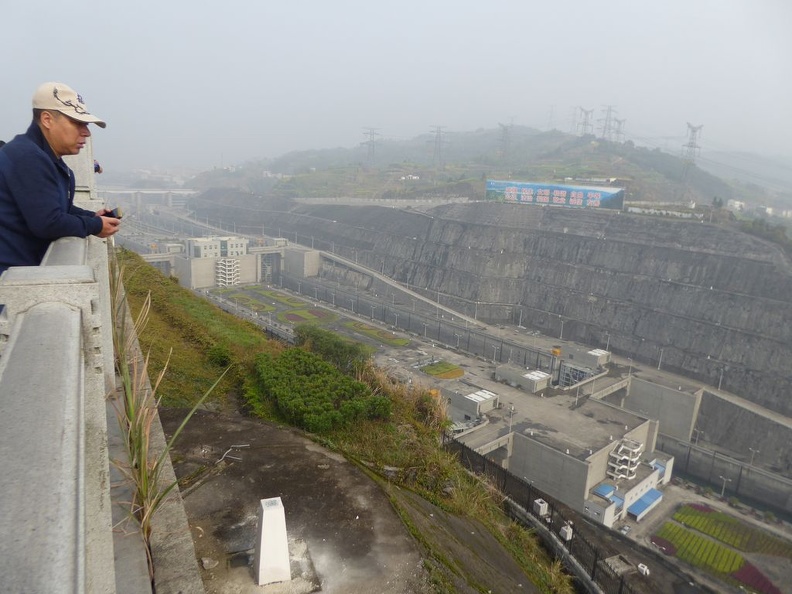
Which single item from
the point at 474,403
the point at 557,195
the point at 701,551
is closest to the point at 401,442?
the point at 474,403

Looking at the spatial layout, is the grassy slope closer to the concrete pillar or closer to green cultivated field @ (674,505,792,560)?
the concrete pillar

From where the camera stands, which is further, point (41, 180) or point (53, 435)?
point (41, 180)

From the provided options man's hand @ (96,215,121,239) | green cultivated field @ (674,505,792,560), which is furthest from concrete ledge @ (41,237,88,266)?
green cultivated field @ (674,505,792,560)

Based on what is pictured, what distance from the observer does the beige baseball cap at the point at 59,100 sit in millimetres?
2762

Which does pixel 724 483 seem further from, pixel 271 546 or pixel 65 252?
pixel 65 252

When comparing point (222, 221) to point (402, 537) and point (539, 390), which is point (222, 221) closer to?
point (539, 390)

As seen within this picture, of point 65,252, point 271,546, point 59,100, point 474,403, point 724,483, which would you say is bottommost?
point 724,483

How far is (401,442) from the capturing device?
8.02 metres

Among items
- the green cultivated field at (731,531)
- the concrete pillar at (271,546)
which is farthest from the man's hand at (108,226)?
the green cultivated field at (731,531)

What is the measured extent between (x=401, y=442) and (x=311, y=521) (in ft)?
11.6

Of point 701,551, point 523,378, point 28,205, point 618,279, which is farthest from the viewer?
point 618,279

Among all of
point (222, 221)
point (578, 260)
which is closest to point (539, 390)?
point (578, 260)

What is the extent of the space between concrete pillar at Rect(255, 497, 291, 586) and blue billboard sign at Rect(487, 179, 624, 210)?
4929 centimetres

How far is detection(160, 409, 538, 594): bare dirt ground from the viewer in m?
3.99
